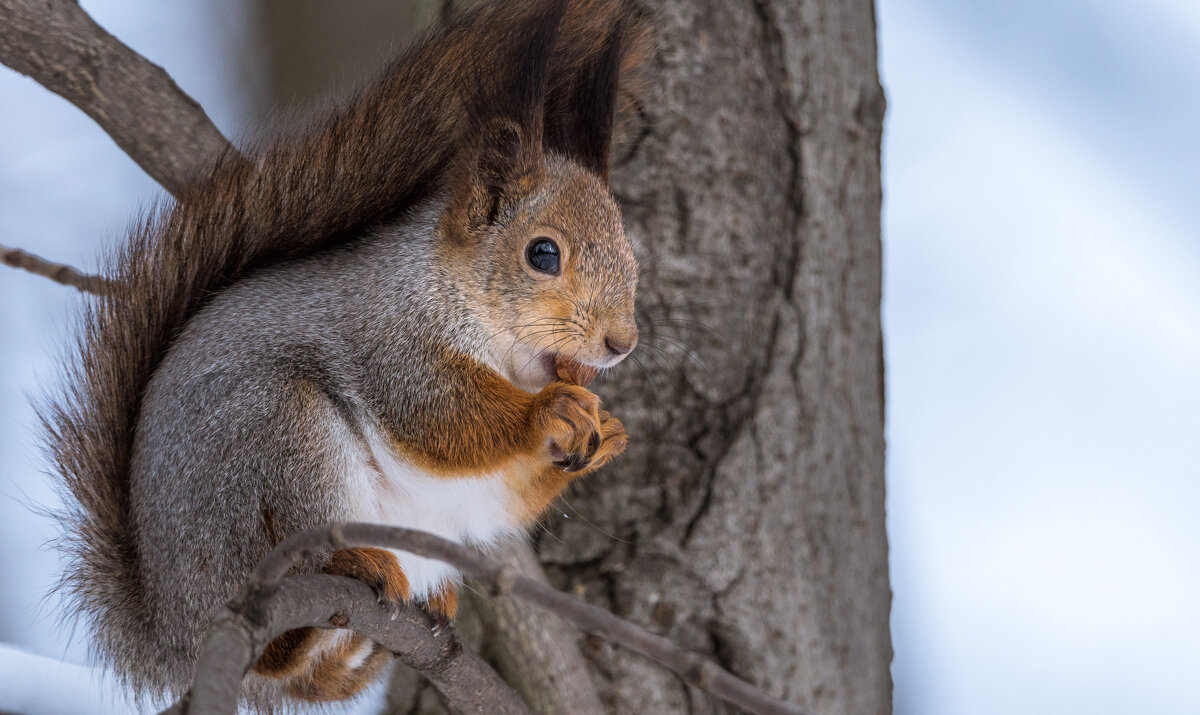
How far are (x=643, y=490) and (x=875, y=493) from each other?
0.40 m

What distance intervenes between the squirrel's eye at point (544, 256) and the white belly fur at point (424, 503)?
241 millimetres

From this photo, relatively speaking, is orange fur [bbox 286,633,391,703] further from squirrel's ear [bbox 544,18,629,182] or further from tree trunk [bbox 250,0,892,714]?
squirrel's ear [bbox 544,18,629,182]

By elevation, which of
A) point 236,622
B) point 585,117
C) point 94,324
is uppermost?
point 585,117

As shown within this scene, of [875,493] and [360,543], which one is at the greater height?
[875,493]

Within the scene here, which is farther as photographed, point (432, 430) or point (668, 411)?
point (668, 411)

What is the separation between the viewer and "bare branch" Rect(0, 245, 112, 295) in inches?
47.1

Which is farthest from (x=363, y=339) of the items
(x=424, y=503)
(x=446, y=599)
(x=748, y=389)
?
(x=748, y=389)

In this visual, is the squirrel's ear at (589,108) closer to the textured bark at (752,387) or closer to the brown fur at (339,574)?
the textured bark at (752,387)

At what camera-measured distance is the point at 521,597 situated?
67cm

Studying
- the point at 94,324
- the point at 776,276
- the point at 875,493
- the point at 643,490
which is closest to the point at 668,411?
the point at 643,490

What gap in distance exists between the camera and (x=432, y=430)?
1134 mm

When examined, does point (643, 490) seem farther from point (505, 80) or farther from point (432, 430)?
point (505, 80)

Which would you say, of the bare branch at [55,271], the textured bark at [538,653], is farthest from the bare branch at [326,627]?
the bare branch at [55,271]

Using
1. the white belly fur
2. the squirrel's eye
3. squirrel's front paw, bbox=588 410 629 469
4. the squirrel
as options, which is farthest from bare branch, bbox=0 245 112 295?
squirrel's front paw, bbox=588 410 629 469
